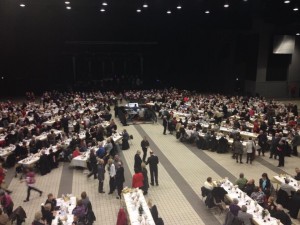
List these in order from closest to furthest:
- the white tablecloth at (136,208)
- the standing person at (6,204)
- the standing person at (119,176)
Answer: the white tablecloth at (136,208), the standing person at (6,204), the standing person at (119,176)

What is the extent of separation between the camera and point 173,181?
48.6ft

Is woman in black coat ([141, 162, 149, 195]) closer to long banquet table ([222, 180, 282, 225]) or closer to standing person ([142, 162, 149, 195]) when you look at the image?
standing person ([142, 162, 149, 195])

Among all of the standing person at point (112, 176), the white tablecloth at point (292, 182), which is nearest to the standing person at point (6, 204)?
the standing person at point (112, 176)

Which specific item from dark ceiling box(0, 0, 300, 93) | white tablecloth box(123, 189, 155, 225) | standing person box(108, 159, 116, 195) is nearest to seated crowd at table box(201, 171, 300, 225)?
white tablecloth box(123, 189, 155, 225)

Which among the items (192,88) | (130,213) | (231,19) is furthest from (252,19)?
(130,213)

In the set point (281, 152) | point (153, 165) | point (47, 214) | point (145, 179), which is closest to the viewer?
point (47, 214)

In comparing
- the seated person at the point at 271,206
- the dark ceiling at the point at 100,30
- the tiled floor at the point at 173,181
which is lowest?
the tiled floor at the point at 173,181

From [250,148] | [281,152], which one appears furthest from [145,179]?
[281,152]

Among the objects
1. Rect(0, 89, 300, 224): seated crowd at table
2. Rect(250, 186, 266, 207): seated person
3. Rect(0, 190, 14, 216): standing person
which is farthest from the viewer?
Rect(0, 89, 300, 224): seated crowd at table

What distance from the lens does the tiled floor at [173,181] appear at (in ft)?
39.1

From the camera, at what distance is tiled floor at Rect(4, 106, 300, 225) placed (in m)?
11.9

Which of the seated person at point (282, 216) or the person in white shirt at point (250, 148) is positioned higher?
the person in white shirt at point (250, 148)

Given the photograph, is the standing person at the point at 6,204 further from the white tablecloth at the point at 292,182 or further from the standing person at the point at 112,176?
the white tablecloth at the point at 292,182

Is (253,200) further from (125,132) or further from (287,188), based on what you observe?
(125,132)
